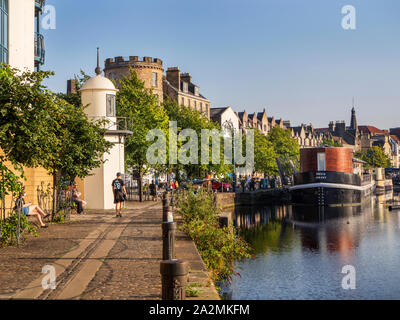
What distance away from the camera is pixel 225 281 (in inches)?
602

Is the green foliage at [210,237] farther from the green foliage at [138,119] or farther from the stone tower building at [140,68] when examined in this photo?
the stone tower building at [140,68]

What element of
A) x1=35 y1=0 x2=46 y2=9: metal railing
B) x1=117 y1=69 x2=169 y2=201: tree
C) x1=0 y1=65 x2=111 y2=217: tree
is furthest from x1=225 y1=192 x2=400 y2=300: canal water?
x1=35 y1=0 x2=46 y2=9: metal railing

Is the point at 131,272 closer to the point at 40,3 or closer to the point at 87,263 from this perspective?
the point at 87,263

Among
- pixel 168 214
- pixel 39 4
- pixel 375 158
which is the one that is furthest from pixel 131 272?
pixel 375 158

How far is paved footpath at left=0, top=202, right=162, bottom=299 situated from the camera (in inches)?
322

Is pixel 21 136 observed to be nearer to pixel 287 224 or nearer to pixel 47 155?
pixel 47 155

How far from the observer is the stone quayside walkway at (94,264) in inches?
323

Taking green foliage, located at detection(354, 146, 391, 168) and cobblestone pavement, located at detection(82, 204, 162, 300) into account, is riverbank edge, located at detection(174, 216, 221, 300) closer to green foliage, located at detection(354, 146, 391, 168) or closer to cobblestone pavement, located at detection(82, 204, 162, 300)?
cobblestone pavement, located at detection(82, 204, 162, 300)

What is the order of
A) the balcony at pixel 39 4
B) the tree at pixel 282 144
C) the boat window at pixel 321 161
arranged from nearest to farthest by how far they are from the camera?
1. the balcony at pixel 39 4
2. the boat window at pixel 321 161
3. the tree at pixel 282 144

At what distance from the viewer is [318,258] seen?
21359mm

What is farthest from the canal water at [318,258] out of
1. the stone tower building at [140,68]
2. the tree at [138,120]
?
the stone tower building at [140,68]

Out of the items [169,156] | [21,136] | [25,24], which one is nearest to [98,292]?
[21,136]

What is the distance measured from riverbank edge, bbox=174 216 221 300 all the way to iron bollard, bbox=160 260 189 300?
1.60 metres

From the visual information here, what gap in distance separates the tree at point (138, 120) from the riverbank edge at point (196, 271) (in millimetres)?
19391
